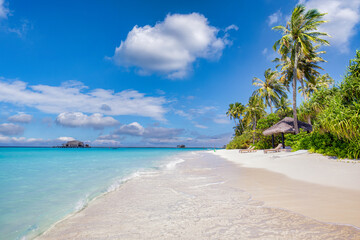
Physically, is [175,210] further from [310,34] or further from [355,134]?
[310,34]

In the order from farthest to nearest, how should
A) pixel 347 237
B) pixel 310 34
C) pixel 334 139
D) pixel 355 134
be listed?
pixel 310 34 < pixel 334 139 < pixel 355 134 < pixel 347 237

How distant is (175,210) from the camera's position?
3947 mm

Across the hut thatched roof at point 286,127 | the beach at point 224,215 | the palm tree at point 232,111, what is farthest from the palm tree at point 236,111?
the beach at point 224,215

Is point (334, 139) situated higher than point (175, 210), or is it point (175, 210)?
point (334, 139)

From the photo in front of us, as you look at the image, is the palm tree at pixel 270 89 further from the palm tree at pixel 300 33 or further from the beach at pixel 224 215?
the beach at pixel 224 215

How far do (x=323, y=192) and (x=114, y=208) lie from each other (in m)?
4.95

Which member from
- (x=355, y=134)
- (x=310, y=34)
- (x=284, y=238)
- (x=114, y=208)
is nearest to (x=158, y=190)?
(x=114, y=208)

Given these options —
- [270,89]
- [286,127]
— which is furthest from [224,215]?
[270,89]

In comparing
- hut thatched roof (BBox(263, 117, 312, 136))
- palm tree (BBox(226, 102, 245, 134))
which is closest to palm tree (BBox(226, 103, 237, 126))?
palm tree (BBox(226, 102, 245, 134))

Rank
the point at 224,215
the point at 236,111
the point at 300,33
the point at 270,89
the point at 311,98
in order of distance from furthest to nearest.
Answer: the point at 236,111
the point at 270,89
the point at 300,33
the point at 311,98
the point at 224,215

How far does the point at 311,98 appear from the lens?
14156 millimetres

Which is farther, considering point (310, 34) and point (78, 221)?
point (310, 34)

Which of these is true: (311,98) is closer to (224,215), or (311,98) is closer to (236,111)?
(224,215)

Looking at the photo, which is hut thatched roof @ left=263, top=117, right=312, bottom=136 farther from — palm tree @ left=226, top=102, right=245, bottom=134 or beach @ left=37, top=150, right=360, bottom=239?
palm tree @ left=226, top=102, right=245, bottom=134
